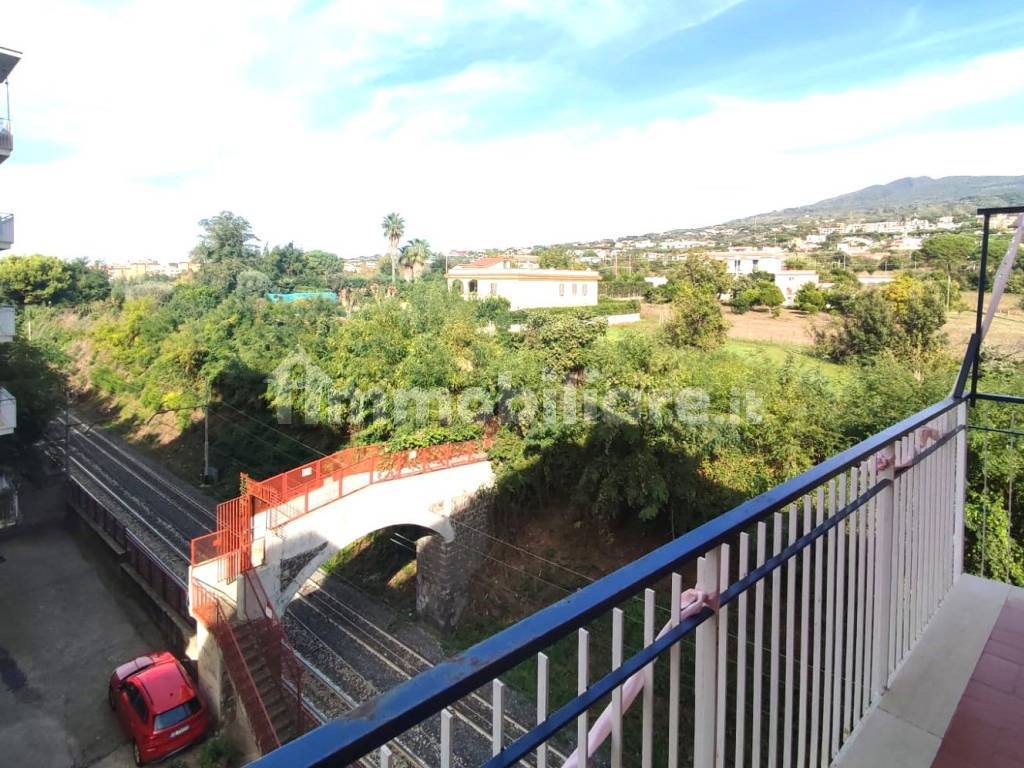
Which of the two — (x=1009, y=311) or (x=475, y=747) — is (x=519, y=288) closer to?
(x=1009, y=311)

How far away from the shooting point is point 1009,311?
15898 mm

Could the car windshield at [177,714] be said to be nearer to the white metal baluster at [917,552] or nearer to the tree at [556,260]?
the white metal baluster at [917,552]

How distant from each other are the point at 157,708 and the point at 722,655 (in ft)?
30.3

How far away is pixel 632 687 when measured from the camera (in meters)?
0.99

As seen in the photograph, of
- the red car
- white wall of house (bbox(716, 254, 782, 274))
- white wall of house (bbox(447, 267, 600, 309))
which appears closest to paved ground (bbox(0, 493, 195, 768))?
the red car

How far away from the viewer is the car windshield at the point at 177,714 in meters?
7.84

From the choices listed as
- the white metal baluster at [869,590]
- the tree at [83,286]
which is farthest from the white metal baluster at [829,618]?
the tree at [83,286]

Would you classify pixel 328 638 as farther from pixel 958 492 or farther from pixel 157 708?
pixel 958 492

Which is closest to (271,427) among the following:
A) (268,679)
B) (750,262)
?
(268,679)

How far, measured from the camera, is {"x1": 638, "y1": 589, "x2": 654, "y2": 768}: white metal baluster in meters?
0.96

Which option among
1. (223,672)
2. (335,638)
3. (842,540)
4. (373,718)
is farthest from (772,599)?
(335,638)

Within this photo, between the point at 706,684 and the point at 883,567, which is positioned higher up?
the point at 706,684

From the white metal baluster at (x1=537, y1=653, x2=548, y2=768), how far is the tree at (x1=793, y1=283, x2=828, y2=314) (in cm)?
2852

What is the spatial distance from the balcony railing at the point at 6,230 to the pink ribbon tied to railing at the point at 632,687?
12.8 metres
